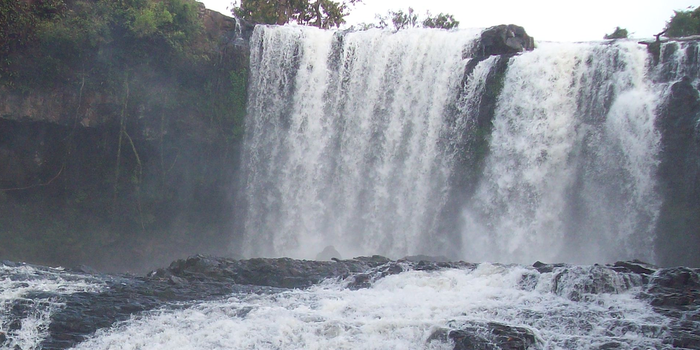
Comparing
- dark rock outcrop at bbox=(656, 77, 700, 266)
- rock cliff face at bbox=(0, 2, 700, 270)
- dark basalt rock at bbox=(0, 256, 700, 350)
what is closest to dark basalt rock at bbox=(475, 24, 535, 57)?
rock cliff face at bbox=(0, 2, 700, 270)

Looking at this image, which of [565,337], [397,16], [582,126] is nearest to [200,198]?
[582,126]

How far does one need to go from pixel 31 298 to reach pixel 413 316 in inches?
278

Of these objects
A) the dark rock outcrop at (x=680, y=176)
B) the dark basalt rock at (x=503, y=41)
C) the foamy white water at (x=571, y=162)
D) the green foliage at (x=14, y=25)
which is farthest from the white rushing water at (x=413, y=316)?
the green foliage at (x=14, y=25)

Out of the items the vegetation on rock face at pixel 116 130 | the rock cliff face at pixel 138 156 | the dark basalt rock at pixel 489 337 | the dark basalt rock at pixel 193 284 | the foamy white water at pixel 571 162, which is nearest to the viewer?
the dark basalt rock at pixel 489 337

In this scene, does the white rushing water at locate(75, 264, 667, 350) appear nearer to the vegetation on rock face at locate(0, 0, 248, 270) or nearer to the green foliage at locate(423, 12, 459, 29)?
the vegetation on rock face at locate(0, 0, 248, 270)

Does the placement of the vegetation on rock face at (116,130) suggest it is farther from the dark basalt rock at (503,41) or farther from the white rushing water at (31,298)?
the white rushing water at (31,298)

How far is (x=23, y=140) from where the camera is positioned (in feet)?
74.6

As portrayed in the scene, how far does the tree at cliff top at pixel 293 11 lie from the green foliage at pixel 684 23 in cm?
1675

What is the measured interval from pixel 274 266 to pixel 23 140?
1304 cm

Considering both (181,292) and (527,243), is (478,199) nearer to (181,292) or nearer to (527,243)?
(527,243)

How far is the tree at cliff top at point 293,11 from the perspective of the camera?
33625mm

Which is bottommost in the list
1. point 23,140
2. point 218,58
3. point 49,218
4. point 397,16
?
point 49,218

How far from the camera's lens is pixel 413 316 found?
10867 mm

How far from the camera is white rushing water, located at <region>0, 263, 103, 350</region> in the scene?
11027 millimetres
